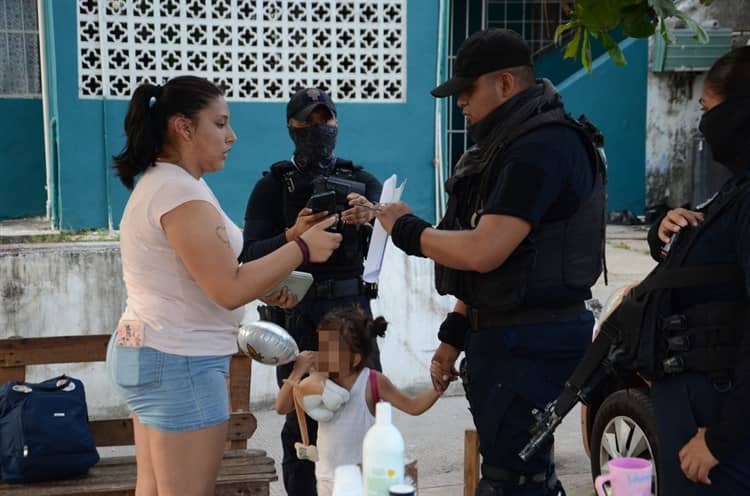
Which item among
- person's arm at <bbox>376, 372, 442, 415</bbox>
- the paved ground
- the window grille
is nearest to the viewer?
person's arm at <bbox>376, 372, 442, 415</bbox>

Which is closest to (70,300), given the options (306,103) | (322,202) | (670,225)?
(306,103)

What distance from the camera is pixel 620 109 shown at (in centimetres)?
1005

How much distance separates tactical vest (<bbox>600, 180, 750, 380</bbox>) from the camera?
8.38 feet

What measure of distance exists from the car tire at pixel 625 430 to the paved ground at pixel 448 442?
2.16 ft

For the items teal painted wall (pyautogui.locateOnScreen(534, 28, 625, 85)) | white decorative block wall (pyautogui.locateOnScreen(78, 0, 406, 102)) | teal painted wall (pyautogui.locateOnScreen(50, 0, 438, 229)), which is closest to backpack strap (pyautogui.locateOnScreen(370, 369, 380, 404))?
teal painted wall (pyautogui.locateOnScreen(50, 0, 438, 229))

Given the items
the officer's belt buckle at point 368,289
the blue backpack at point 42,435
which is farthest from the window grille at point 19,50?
the officer's belt buckle at point 368,289

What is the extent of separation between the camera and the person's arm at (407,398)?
349 centimetres

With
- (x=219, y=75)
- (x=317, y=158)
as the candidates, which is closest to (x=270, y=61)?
(x=219, y=75)

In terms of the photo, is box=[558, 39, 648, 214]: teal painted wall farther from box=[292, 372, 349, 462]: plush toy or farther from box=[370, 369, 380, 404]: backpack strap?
box=[292, 372, 349, 462]: plush toy

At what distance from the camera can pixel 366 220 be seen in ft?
10.9

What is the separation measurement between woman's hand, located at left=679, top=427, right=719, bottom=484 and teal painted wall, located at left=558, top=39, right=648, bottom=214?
24.9 ft

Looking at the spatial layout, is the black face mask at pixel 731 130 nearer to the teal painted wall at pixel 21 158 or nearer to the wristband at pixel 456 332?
the wristband at pixel 456 332

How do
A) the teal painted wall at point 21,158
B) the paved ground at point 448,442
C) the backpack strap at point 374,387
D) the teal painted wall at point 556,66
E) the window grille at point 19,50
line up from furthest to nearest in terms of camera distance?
the teal painted wall at point 556,66 → the window grille at point 19,50 → the teal painted wall at point 21,158 → the paved ground at point 448,442 → the backpack strap at point 374,387

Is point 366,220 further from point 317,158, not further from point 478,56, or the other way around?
point 317,158
